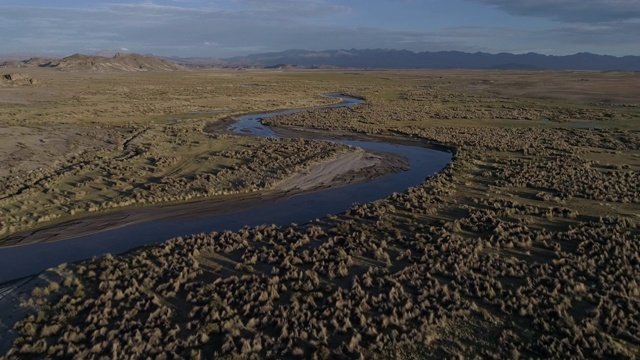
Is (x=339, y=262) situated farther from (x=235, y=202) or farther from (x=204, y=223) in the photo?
(x=235, y=202)

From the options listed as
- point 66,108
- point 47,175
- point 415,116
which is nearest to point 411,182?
point 47,175

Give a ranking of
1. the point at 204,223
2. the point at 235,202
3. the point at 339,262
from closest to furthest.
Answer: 1. the point at 339,262
2. the point at 204,223
3. the point at 235,202

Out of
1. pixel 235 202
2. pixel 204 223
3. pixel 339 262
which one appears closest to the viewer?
pixel 339 262

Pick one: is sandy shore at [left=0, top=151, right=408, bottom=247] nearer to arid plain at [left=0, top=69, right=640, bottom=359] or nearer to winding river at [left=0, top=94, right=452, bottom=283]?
arid plain at [left=0, top=69, right=640, bottom=359]

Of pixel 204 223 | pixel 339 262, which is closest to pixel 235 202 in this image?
pixel 204 223

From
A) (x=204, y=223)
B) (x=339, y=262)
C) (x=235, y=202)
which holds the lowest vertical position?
(x=204, y=223)

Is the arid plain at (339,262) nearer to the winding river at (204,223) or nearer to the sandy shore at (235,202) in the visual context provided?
the sandy shore at (235,202)

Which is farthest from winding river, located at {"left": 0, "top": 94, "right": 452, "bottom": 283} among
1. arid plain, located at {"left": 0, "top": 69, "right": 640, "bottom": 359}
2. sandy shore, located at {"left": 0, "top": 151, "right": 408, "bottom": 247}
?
arid plain, located at {"left": 0, "top": 69, "right": 640, "bottom": 359}

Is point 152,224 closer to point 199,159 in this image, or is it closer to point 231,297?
point 231,297
